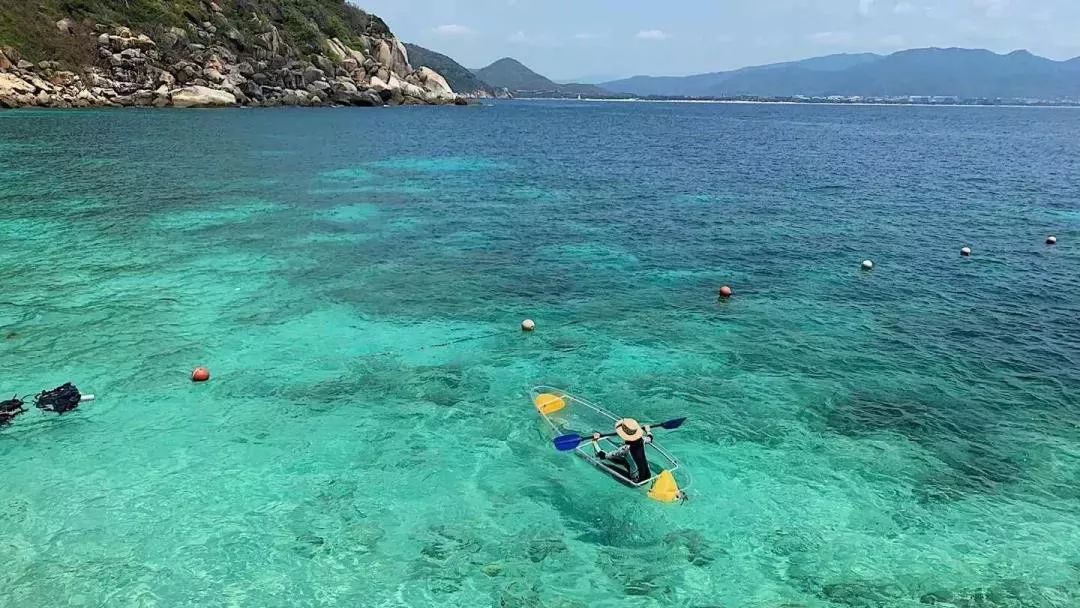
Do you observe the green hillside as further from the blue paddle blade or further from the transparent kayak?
the blue paddle blade

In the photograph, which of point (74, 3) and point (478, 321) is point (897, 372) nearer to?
point (478, 321)

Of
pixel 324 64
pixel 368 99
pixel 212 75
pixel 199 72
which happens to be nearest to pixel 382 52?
pixel 368 99

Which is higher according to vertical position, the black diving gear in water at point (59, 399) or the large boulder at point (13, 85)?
the large boulder at point (13, 85)

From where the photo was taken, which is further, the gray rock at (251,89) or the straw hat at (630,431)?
the gray rock at (251,89)

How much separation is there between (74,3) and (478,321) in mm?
135190

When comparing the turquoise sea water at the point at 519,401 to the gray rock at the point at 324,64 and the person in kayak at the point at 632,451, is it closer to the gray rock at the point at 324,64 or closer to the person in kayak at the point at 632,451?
the person in kayak at the point at 632,451

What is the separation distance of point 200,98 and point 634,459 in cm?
13763

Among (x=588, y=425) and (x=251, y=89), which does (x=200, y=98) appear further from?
(x=588, y=425)

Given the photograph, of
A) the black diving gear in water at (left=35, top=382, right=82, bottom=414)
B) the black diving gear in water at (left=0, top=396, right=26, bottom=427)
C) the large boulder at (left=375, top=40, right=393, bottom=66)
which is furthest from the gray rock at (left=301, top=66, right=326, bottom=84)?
the black diving gear in water at (left=0, top=396, right=26, bottom=427)

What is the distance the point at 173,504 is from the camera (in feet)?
55.2

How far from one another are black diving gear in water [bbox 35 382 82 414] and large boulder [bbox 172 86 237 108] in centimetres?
12458

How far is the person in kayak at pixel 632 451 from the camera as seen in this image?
17484 millimetres

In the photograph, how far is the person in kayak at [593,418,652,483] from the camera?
17.5m

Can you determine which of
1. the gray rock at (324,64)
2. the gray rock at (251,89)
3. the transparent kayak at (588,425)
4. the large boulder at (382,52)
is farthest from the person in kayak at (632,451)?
the large boulder at (382,52)
